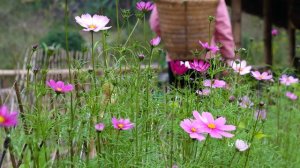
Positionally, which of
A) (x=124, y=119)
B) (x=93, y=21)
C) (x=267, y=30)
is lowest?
(x=267, y=30)

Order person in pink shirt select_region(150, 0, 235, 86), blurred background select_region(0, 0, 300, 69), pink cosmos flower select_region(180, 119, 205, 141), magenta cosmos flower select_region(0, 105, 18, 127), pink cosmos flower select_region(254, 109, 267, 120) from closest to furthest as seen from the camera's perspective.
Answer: magenta cosmos flower select_region(0, 105, 18, 127) < pink cosmos flower select_region(180, 119, 205, 141) < pink cosmos flower select_region(254, 109, 267, 120) < person in pink shirt select_region(150, 0, 235, 86) < blurred background select_region(0, 0, 300, 69)

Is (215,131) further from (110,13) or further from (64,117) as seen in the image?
(110,13)

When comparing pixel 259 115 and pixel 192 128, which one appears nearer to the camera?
pixel 192 128

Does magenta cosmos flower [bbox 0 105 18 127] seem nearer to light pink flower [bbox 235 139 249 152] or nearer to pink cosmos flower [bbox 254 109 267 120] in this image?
light pink flower [bbox 235 139 249 152]

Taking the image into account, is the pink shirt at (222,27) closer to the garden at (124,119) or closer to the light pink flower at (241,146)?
the garden at (124,119)

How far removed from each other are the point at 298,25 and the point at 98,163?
6592 mm

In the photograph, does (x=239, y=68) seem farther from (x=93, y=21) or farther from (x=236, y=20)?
(x=236, y=20)

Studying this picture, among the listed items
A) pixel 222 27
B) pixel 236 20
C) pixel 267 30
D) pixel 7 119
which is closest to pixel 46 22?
pixel 267 30

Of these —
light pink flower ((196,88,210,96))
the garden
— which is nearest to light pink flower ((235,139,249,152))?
the garden

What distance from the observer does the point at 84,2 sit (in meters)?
16.0

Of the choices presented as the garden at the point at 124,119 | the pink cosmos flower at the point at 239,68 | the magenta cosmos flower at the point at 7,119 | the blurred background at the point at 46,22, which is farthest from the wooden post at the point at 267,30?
the magenta cosmos flower at the point at 7,119

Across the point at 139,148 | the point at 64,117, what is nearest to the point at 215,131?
the point at 139,148

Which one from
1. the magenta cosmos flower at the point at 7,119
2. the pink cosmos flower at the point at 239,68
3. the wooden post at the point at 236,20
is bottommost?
the wooden post at the point at 236,20

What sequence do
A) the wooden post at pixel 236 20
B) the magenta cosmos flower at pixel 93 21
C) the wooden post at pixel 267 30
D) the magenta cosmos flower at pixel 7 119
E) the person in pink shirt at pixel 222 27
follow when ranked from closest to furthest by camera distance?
the magenta cosmos flower at pixel 7 119, the magenta cosmos flower at pixel 93 21, the person in pink shirt at pixel 222 27, the wooden post at pixel 236 20, the wooden post at pixel 267 30
